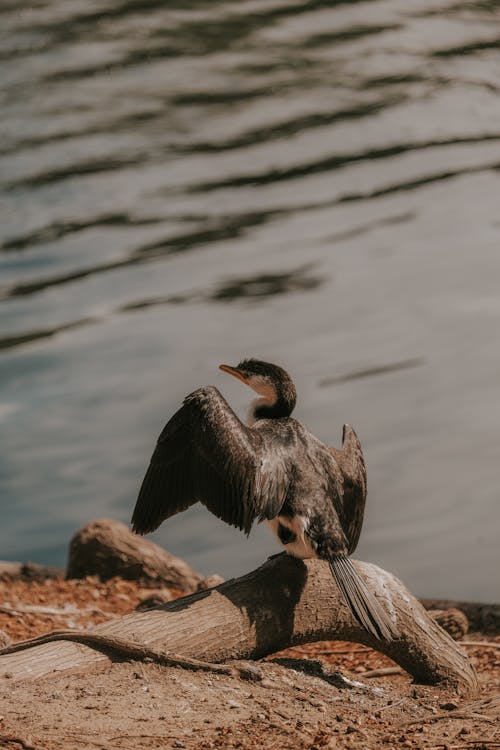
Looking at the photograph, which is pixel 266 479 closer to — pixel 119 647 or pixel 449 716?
pixel 119 647

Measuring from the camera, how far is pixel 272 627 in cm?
580

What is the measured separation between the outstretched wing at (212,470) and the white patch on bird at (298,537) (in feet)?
0.44

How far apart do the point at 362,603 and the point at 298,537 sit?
46cm

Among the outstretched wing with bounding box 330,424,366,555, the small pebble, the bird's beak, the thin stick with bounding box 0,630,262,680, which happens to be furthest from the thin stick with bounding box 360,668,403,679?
the bird's beak

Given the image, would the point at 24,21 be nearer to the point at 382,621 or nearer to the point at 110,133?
the point at 110,133

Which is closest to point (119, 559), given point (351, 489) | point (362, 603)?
point (351, 489)

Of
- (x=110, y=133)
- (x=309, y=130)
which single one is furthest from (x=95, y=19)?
(x=309, y=130)

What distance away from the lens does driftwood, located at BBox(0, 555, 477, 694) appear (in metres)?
5.43

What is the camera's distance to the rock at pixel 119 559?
8898 millimetres

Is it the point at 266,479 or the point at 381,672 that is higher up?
the point at 266,479

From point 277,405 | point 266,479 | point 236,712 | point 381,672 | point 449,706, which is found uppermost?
point 277,405

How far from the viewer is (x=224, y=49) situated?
2292 cm

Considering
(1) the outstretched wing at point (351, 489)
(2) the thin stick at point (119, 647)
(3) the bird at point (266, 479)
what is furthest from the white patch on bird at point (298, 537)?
(2) the thin stick at point (119, 647)

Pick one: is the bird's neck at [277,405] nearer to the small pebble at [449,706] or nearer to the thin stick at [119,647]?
the thin stick at [119,647]
